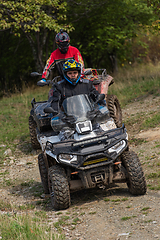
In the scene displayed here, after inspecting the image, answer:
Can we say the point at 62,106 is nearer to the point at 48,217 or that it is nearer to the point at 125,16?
the point at 48,217

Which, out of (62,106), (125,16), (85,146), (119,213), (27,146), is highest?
(125,16)

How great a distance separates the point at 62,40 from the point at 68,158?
3.83m

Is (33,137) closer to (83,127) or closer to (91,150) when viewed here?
(83,127)

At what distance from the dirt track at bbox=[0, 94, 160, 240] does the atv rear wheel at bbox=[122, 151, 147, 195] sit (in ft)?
0.43

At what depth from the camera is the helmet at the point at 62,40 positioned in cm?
838

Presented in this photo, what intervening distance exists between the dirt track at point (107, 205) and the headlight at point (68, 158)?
2.73 ft

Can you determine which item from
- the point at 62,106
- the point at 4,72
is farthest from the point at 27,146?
the point at 4,72

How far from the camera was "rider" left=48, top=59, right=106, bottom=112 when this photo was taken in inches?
260

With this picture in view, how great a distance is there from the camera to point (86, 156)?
212 inches

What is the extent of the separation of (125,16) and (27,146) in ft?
42.0

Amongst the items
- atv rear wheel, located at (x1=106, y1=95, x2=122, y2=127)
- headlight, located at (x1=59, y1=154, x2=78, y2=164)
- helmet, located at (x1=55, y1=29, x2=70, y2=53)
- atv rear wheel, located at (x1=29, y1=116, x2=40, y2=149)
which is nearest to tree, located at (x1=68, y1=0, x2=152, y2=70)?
atv rear wheel, located at (x1=106, y1=95, x2=122, y2=127)

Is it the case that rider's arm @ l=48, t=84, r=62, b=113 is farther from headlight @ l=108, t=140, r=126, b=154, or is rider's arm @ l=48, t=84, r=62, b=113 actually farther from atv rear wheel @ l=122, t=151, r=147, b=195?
atv rear wheel @ l=122, t=151, r=147, b=195

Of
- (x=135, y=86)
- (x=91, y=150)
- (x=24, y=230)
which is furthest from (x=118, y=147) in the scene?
(x=135, y=86)

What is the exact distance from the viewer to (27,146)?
11.2 metres
